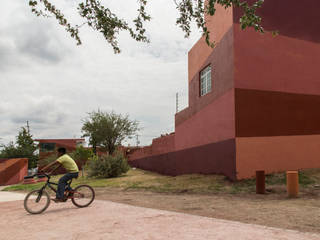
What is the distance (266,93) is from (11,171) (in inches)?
1157

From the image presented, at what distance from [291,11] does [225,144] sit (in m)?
7.21

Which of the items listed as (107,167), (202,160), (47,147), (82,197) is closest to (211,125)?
(202,160)

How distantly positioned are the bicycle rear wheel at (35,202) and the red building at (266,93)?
25.2 feet

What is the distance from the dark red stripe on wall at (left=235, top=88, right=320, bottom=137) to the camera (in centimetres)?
1245

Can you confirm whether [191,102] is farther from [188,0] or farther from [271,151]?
[188,0]

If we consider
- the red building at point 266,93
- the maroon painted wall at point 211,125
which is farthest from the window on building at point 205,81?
the maroon painted wall at point 211,125

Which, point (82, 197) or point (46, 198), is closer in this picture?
point (46, 198)

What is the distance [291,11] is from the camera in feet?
45.3

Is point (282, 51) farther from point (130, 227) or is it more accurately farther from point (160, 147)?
point (160, 147)

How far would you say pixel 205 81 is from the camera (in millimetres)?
16484

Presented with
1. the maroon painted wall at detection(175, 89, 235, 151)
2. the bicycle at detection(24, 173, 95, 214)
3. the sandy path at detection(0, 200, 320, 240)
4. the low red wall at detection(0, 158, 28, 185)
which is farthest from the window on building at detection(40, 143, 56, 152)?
the sandy path at detection(0, 200, 320, 240)

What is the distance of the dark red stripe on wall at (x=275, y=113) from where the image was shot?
1245 centimetres

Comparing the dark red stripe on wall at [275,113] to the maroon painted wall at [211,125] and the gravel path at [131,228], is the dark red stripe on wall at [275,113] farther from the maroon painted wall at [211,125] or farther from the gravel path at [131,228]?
the gravel path at [131,228]

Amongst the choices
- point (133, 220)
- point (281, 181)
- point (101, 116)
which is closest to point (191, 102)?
point (281, 181)
